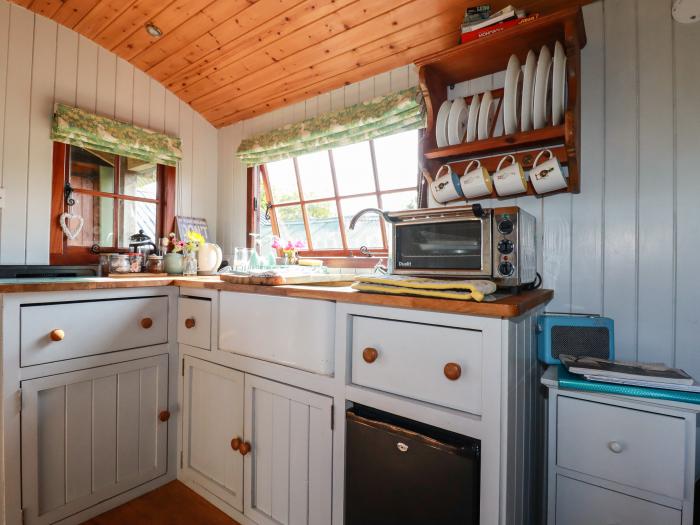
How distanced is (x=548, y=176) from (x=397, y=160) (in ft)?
3.04

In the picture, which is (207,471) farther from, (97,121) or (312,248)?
(97,121)

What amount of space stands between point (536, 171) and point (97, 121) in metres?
2.33

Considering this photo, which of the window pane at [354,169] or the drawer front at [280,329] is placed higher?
the window pane at [354,169]

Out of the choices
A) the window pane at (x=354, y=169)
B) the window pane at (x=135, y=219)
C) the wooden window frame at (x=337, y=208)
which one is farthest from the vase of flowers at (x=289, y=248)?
the window pane at (x=135, y=219)

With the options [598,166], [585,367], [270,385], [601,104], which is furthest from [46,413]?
[601,104]

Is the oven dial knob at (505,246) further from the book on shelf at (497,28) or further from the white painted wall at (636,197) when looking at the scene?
the book on shelf at (497,28)

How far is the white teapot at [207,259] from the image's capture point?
236cm

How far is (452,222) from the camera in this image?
4.21 feet

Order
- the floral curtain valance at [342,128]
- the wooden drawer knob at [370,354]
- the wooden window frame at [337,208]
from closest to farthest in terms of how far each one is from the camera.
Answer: the wooden drawer knob at [370,354] → the floral curtain valance at [342,128] → the wooden window frame at [337,208]

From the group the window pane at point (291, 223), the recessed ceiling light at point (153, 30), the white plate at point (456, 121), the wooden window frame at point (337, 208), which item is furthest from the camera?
the window pane at point (291, 223)

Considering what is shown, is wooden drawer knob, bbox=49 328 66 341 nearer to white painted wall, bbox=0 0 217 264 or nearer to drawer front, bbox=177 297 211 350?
drawer front, bbox=177 297 211 350

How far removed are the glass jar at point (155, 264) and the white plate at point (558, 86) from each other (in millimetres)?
2175

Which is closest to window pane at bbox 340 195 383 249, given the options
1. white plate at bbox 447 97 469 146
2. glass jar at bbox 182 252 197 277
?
white plate at bbox 447 97 469 146

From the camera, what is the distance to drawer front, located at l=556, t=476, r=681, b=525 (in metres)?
1.01
